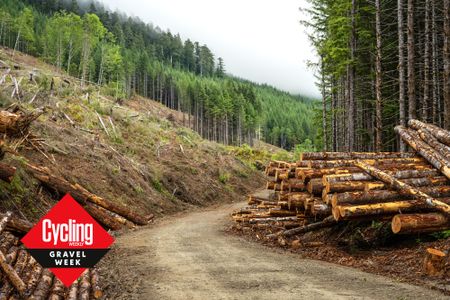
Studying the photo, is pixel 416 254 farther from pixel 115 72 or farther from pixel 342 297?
pixel 115 72

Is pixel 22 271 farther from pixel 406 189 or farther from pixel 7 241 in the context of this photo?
pixel 406 189

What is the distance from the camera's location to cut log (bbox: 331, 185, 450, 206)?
30.3ft

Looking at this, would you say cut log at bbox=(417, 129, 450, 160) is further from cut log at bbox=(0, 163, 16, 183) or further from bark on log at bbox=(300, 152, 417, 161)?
cut log at bbox=(0, 163, 16, 183)

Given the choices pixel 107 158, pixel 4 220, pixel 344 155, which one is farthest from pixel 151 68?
pixel 4 220

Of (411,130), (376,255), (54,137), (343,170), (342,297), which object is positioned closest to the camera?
(342,297)

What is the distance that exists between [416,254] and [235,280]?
415 centimetres

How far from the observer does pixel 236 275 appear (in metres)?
7.49

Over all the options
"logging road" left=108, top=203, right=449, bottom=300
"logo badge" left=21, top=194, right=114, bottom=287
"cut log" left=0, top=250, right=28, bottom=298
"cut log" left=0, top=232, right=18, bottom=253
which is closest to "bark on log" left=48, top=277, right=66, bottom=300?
"cut log" left=0, top=250, right=28, bottom=298

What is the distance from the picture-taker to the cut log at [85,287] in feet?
20.0

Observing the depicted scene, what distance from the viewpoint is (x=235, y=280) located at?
7.12 metres

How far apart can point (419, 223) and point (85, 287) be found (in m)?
7.01

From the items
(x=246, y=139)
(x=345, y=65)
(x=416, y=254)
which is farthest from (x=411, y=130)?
(x=246, y=139)

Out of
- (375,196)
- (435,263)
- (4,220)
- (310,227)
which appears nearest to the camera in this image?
(435,263)

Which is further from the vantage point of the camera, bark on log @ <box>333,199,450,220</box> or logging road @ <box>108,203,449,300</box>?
bark on log @ <box>333,199,450,220</box>
